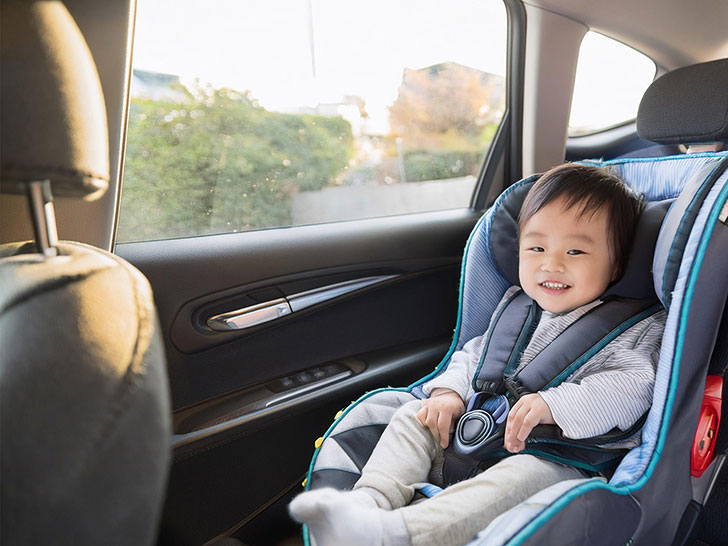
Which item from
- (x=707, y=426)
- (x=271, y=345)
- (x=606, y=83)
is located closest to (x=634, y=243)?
(x=707, y=426)

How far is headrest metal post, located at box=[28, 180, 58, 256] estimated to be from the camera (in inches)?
25.9

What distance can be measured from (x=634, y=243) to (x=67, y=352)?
4.00ft

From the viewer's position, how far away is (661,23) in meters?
2.08

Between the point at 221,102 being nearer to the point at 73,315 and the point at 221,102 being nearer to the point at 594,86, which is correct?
the point at 73,315

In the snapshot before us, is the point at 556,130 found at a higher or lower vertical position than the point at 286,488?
higher

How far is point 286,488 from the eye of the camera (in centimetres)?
173

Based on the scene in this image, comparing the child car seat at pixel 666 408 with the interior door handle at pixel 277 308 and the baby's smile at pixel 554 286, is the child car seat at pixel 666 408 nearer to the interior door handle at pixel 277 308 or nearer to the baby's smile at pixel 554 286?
the baby's smile at pixel 554 286

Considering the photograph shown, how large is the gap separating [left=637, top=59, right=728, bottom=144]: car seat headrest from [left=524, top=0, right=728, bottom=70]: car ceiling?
52 cm

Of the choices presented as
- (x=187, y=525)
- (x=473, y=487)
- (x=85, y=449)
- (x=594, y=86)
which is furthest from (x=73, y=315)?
(x=594, y=86)

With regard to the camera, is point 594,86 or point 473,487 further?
point 594,86

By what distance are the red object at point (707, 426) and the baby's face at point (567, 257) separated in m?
0.31

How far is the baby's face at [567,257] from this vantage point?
1.38 meters

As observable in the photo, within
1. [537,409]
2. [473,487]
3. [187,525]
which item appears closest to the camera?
[473,487]

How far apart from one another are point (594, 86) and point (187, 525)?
2.13 metres
